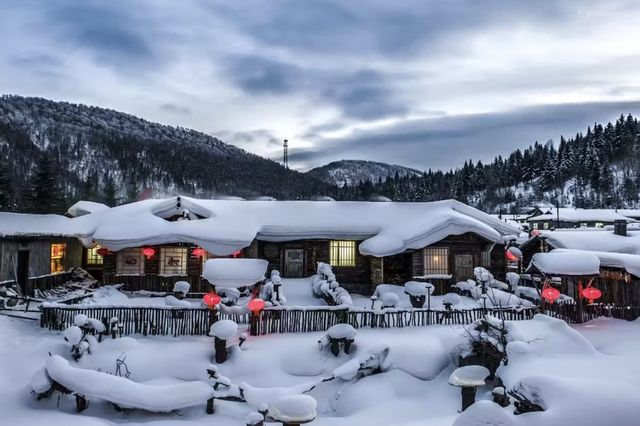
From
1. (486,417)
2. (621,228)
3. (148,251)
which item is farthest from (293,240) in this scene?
(486,417)

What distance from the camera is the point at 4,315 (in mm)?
17047

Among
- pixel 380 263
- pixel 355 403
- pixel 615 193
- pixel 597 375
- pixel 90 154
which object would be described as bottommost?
pixel 355 403

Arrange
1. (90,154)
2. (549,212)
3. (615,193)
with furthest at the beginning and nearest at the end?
1. (90,154)
2. (615,193)
3. (549,212)

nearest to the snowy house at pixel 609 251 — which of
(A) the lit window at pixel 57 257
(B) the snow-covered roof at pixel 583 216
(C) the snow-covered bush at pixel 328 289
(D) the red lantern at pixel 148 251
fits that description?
(C) the snow-covered bush at pixel 328 289

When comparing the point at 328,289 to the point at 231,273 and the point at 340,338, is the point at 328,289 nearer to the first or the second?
the point at 231,273

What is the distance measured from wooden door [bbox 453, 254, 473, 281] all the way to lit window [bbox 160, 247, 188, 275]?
1465 cm

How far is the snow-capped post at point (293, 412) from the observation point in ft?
22.7

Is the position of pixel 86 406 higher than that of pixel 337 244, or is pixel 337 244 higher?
pixel 337 244

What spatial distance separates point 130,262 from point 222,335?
13.2m

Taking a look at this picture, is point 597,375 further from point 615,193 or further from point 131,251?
point 615,193

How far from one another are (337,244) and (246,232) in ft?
17.5

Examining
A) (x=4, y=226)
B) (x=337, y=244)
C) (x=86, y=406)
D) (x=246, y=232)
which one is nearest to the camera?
(x=86, y=406)

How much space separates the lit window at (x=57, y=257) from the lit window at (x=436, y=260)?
19.7 metres

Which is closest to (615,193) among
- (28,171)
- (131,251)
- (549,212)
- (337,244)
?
(549,212)
